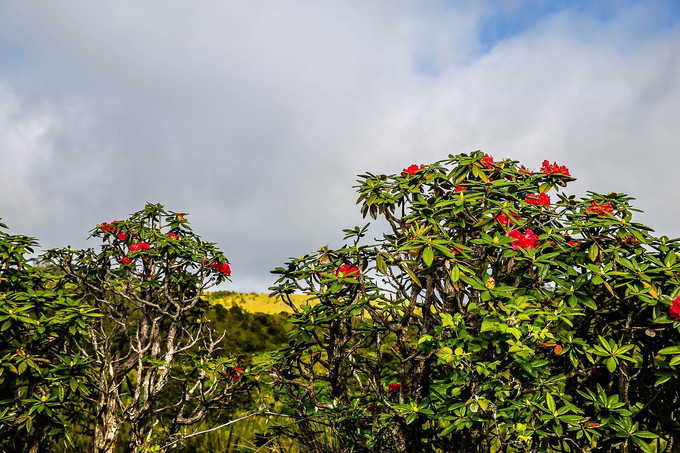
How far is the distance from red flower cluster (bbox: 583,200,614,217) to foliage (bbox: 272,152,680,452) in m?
0.01

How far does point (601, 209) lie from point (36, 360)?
477 cm

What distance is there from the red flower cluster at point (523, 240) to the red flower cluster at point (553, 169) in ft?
3.63

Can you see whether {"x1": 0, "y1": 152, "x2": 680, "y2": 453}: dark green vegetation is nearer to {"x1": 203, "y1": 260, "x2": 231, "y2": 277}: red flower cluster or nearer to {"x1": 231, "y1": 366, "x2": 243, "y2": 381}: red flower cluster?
{"x1": 231, "y1": 366, "x2": 243, "y2": 381}: red flower cluster

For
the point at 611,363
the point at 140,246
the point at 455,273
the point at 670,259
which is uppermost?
the point at 140,246

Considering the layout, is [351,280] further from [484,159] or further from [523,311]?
[484,159]

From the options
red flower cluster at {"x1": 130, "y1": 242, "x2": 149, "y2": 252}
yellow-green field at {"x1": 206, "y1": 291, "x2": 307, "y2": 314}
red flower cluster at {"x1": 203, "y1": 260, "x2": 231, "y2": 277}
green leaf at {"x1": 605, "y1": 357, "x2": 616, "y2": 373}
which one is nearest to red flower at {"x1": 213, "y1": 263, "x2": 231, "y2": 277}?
red flower cluster at {"x1": 203, "y1": 260, "x2": 231, "y2": 277}

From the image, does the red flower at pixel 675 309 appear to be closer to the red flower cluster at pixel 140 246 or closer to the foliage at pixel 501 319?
the foliage at pixel 501 319

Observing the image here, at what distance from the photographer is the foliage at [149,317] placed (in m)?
4.79

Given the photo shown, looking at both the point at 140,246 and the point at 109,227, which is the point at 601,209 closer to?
the point at 140,246

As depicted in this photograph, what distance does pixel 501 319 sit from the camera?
2799 mm

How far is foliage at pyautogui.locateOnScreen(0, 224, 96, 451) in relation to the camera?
12.5ft

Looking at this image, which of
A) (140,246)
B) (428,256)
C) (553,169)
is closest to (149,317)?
(140,246)

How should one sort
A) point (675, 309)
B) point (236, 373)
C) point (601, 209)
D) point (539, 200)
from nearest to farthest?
point (675, 309), point (601, 209), point (539, 200), point (236, 373)

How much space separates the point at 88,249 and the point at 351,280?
13.3 ft
